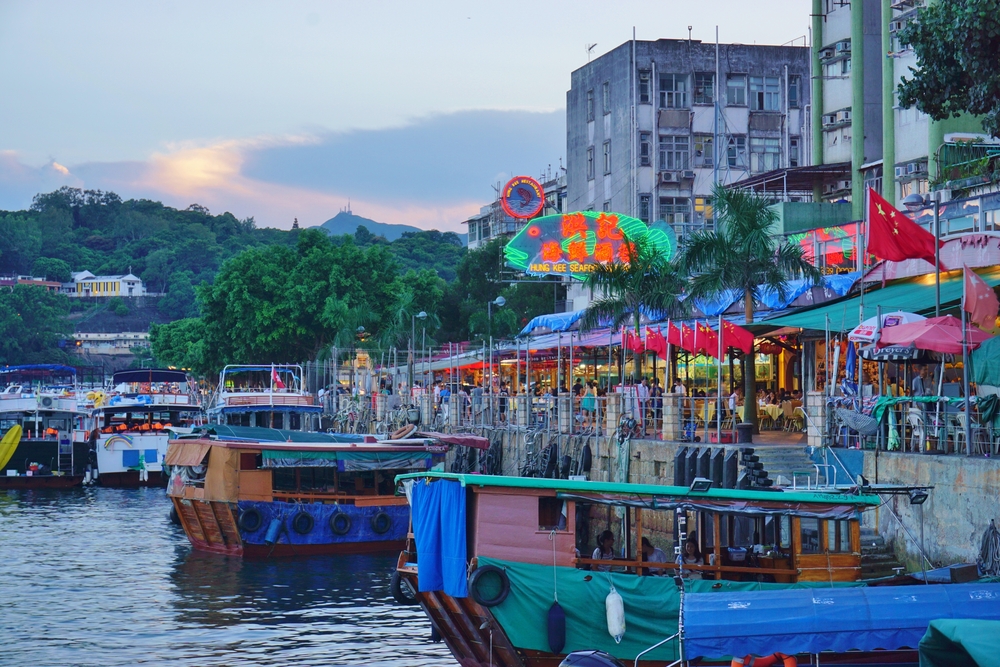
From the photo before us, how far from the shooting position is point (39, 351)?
519ft

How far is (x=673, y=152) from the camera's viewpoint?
5878 centimetres

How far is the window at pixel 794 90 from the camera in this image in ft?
203

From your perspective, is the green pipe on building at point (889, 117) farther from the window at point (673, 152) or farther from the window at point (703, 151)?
the window at point (703, 151)

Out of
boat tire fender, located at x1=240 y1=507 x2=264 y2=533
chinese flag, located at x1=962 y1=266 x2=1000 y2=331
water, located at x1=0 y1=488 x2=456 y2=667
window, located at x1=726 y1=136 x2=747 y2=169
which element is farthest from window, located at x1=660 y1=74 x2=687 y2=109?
chinese flag, located at x1=962 y1=266 x2=1000 y2=331

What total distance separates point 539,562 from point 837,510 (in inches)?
155

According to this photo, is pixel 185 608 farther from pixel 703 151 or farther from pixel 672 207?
pixel 703 151

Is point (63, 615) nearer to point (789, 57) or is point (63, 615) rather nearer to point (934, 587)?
point (934, 587)

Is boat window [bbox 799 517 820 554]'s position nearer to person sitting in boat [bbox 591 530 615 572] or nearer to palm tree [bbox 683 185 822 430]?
person sitting in boat [bbox 591 530 615 572]

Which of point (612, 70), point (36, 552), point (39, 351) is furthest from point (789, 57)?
point (39, 351)

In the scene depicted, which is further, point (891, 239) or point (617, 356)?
point (617, 356)

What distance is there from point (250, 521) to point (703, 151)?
37.0 m

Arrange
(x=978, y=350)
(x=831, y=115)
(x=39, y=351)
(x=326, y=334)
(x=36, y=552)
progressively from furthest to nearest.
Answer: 1. (x=39, y=351)
2. (x=326, y=334)
3. (x=831, y=115)
4. (x=36, y=552)
5. (x=978, y=350)

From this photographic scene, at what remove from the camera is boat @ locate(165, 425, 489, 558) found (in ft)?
93.8

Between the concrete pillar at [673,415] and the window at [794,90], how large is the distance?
38.1 metres
